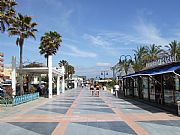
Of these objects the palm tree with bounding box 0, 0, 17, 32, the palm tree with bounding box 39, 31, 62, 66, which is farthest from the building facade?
the palm tree with bounding box 39, 31, 62, 66

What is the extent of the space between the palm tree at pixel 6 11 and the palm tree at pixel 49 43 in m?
22.0

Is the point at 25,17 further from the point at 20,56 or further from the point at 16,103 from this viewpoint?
the point at 16,103

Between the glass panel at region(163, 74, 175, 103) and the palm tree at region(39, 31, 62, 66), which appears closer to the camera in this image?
the glass panel at region(163, 74, 175, 103)

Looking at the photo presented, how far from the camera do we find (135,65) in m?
58.7

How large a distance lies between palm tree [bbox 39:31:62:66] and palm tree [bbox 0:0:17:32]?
22039 mm

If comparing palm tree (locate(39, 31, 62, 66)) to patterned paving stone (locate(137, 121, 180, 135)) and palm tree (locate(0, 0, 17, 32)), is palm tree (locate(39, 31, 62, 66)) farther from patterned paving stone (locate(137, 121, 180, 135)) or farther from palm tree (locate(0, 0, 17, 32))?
patterned paving stone (locate(137, 121, 180, 135))

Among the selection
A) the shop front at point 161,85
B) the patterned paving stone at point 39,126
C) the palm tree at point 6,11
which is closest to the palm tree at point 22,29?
the palm tree at point 6,11

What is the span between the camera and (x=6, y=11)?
79.6 ft

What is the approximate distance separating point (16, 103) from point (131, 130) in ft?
48.7

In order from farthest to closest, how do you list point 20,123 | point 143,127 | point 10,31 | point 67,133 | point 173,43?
point 173,43, point 10,31, point 20,123, point 143,127, point 67,133

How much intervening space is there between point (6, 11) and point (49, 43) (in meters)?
22.5

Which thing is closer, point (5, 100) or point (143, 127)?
point (143, 127)

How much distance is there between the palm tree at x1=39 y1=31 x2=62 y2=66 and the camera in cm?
4691

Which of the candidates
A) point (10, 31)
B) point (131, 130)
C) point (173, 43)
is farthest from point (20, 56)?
point (173, 43)
